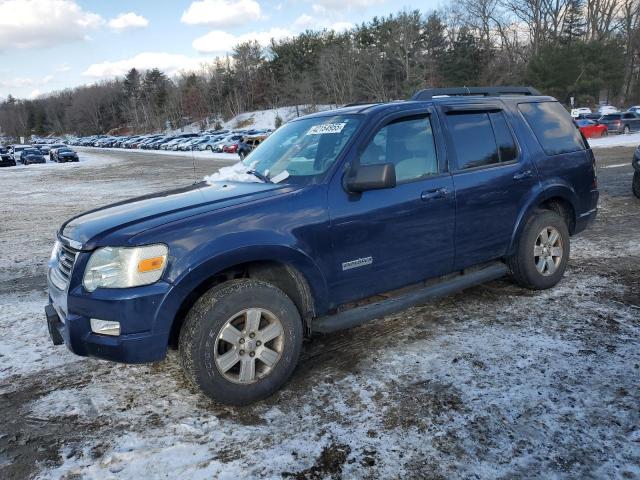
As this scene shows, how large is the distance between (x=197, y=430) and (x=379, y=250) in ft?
5.68

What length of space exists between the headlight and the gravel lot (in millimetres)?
912

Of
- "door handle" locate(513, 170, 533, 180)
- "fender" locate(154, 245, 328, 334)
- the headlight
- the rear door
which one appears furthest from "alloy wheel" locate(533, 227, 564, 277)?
the headlight

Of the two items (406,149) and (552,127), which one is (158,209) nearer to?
(406,149)

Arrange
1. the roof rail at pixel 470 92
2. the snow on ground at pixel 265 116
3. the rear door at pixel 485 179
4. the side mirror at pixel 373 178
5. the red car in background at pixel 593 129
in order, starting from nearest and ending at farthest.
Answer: the side mirror at pixel 373 178, the rear door at pixel 485 179, the roof rail at pixel 470 92, the red car in background at pixel 593 129, the snow on ground at pixel 265 116

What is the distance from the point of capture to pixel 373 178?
11.1 ft

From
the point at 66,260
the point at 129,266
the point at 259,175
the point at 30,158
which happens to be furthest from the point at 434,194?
the point at 30,158

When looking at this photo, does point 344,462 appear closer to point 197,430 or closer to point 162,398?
point 197,430

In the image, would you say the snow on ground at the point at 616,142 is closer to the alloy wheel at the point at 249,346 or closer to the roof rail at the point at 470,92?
the roof rail at the point at 470,92

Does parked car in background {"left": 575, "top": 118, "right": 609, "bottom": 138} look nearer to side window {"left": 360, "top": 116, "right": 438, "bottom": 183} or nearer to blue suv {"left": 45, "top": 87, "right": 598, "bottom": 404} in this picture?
blue suv {"left": 45, "top": 87, "right": 598, "bottom": 404}

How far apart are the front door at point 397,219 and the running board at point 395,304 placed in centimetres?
10

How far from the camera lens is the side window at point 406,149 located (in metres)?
3.79

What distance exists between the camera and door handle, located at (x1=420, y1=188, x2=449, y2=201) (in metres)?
3.88

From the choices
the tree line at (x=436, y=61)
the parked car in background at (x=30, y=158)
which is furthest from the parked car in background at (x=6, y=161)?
the tree line at (x=436, y=61)

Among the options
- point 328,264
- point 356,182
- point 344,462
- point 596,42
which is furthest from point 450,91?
point 596,42
